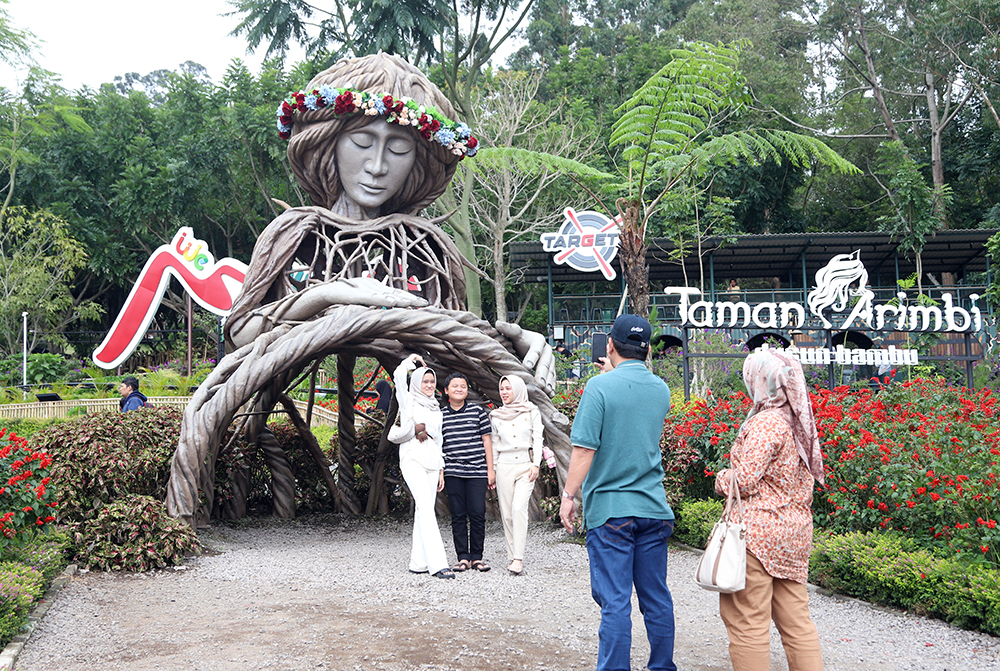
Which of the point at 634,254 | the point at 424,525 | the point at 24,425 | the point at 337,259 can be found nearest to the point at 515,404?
the point at 424,525

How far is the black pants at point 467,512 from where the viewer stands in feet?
19.4

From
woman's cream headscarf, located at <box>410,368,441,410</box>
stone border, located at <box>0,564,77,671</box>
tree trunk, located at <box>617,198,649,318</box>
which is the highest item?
tree trunk, located at <box>617,198,649,318</box>

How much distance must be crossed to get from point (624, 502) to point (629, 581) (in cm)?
31

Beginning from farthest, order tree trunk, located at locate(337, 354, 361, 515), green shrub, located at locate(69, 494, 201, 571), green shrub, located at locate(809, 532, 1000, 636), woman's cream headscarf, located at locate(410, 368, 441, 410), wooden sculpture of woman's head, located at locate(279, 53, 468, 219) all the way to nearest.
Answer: tree trunk, located at locate(337, 354, 361, 515) < wooden sculpture of woman's head, located at locate(279, 53, 468, 219) < woman's cream headscarf, located at locate(410, 368, 441, 410) < green shrub, located at locate(69, 494, 201, 571) < green shrub, located at locate(809, 532, 1000, 636)

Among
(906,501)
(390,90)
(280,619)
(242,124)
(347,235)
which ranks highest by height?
(242,124)

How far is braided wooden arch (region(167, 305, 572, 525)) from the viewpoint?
19.2 feet

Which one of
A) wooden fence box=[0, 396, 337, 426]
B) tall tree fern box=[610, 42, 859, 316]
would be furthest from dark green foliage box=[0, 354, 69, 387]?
tall tree fern box=[610, 42, 859, 316]

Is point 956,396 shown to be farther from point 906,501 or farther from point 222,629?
point 222,629

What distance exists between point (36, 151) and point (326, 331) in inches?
923

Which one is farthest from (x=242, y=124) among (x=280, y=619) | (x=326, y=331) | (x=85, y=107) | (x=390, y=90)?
(x=280, y=619)

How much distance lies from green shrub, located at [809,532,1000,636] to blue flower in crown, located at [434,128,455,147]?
4.07m

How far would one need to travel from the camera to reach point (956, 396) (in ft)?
27.7

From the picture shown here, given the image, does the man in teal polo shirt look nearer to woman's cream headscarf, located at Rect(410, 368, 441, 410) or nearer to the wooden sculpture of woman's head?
woman's cream headscarf, located at Rect(410, 368, 441, 410)

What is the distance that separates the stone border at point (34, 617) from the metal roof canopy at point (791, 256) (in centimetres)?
1602
